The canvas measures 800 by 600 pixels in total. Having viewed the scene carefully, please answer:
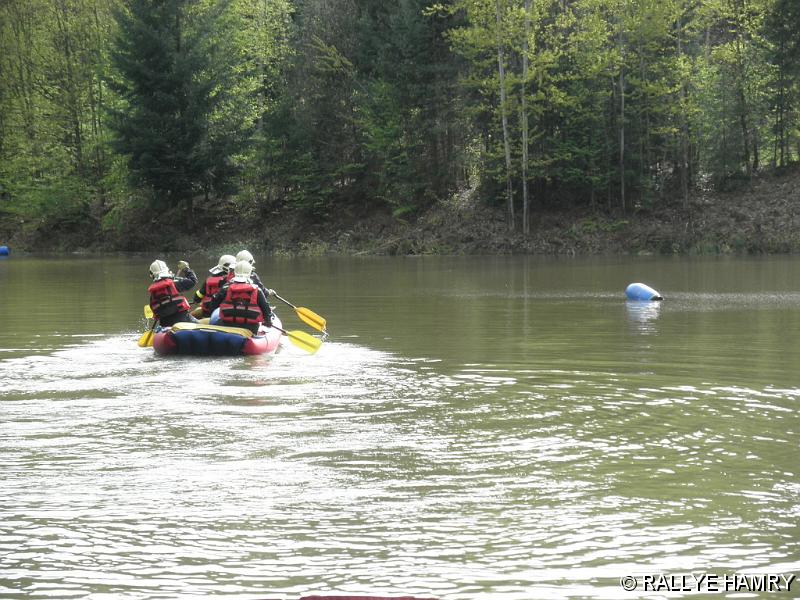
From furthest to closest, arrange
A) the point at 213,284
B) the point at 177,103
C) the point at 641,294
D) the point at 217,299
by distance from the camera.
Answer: the point at 177,103
the point at 641,294
the point at 213,284
the point at 217,299

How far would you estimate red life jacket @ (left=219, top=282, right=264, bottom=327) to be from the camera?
16047mm

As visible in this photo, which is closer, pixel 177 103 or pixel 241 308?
pixel 241 308

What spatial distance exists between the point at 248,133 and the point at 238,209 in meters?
5.09

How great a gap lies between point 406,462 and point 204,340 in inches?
294

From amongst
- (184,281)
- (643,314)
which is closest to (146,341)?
(184,281)

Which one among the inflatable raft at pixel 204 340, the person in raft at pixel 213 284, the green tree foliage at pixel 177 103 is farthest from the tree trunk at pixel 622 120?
the inflatable raft at pixel 204 340

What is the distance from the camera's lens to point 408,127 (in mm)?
48875

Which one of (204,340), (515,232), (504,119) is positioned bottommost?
(204,340)

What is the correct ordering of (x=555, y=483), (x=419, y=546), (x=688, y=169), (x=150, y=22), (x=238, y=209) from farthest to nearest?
(x=238, y=209) < (x=150, y=22) < (x=688, y=169) < (x=555, y=483) < (x=419, y=546)

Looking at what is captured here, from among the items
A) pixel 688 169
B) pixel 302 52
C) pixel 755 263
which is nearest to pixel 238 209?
pixel 302 52

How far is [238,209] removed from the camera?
55.4 metres

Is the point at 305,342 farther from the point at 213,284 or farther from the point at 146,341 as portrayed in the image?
the point at 213,284

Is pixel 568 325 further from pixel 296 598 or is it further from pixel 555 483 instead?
pixel 296 598

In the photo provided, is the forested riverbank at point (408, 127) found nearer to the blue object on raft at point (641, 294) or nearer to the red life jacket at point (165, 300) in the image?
the blue object on raft at point (641, 294)
